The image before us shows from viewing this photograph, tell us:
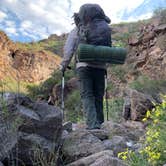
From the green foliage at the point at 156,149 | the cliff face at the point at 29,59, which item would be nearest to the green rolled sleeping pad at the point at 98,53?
the green foliage at the point at 156,149

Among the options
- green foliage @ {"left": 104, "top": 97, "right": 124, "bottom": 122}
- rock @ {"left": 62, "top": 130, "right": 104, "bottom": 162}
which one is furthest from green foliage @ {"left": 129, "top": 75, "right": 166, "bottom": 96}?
rock @ {"left": 62, "top": 130, "right": 104, "bottom": 162}

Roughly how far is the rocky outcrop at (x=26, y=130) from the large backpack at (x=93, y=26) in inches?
86.6

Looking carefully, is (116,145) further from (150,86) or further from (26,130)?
(150,86)

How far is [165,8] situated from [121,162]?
1476 cm

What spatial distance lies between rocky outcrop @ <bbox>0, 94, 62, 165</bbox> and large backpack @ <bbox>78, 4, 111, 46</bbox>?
7.22 ft

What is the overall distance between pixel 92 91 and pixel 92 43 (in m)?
0.77

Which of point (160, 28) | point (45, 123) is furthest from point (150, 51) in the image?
point (45, 123)

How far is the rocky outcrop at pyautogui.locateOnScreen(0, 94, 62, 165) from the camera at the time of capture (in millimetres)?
5031

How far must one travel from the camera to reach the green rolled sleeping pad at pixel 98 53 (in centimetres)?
731

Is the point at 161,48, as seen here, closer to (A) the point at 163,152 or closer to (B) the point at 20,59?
(A) the point at 163,152

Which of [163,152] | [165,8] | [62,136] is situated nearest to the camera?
[163,152]

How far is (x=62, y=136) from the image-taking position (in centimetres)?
587

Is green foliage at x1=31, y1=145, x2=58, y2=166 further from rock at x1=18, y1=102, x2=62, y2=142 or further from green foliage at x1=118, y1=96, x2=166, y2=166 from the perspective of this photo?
green foliage at x1=118, y1=96, x2=166, y2=166

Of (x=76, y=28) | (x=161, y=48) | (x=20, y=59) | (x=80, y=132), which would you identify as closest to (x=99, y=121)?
(x=76, y=28)
